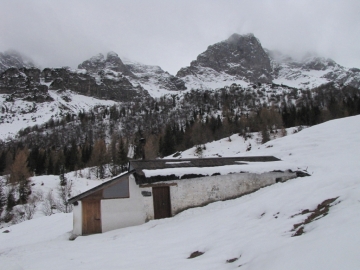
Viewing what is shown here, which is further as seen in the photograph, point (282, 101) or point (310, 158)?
point (282, 101)

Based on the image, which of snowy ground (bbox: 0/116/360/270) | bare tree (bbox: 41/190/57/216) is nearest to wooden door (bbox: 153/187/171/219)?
snowy ground (bbox: 0/116/360/270)

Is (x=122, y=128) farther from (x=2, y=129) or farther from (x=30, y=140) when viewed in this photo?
(x=2, y=129)

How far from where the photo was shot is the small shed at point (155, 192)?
16078 millimetres

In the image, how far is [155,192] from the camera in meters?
16.9

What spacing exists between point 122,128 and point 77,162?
4795 cm

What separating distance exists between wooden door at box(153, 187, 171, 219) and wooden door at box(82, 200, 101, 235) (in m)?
3.63

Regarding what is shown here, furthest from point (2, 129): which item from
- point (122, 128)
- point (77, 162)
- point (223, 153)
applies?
point (223, 153)

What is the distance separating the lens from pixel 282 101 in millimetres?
121062

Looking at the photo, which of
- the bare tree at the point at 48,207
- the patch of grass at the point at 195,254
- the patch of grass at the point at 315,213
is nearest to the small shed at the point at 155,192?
the patch of grass at the point at 195,254

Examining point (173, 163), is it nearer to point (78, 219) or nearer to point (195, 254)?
point (78, 219)

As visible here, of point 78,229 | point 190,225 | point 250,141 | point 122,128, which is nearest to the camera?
point 190,225

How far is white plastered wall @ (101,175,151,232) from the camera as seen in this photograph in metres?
16.0

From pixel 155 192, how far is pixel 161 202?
77cm

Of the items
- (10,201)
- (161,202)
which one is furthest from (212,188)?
(10,201)
